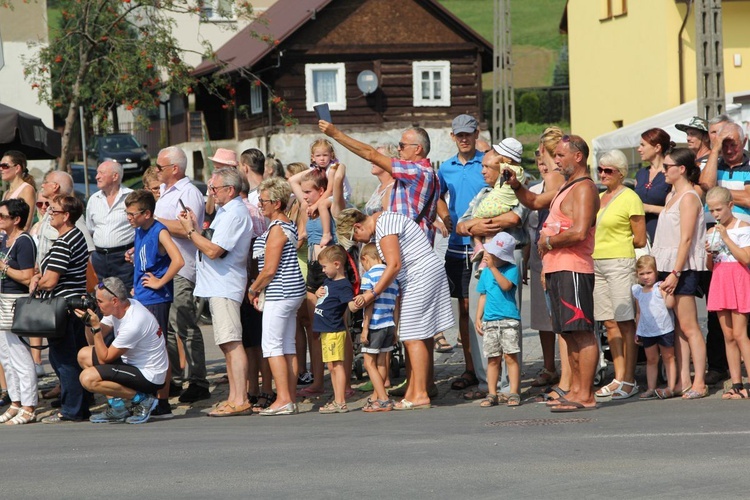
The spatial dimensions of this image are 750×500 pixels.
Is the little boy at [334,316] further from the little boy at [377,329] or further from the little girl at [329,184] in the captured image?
the little girl at [329,184]

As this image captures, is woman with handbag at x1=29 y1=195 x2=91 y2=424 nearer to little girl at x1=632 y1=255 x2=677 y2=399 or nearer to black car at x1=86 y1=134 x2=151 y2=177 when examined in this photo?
little girl at x1=632 y1=255 x2=677 y2=399

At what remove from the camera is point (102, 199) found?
35.8 ft

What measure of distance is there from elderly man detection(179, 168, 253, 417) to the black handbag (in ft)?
3.75

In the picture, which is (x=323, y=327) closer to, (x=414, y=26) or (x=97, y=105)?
(x=97, y=105)

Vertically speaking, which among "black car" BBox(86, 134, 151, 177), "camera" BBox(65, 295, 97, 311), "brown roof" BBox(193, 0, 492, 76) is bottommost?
"camera" BBox(65, 295, 97, 311)

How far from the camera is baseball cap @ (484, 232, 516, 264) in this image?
31.4 ft

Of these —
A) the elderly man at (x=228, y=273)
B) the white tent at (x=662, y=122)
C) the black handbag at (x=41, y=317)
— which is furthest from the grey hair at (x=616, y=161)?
the white tent at (x=662, y=122)

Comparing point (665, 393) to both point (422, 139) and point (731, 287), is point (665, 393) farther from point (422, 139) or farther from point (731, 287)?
point (422, 139)

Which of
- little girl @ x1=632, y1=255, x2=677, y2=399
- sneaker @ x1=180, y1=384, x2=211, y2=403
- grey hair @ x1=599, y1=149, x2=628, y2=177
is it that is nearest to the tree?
sneaker @ x1=180, y1=384, x2=211, y2=403

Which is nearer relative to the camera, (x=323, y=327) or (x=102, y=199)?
(x=323, y=327)

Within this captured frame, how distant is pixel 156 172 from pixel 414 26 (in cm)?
3392

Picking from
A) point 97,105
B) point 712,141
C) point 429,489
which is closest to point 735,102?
point 97,105

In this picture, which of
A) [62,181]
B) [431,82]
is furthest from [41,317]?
[431,82]

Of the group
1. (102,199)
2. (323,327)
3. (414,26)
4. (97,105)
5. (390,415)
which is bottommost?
(390,415)
